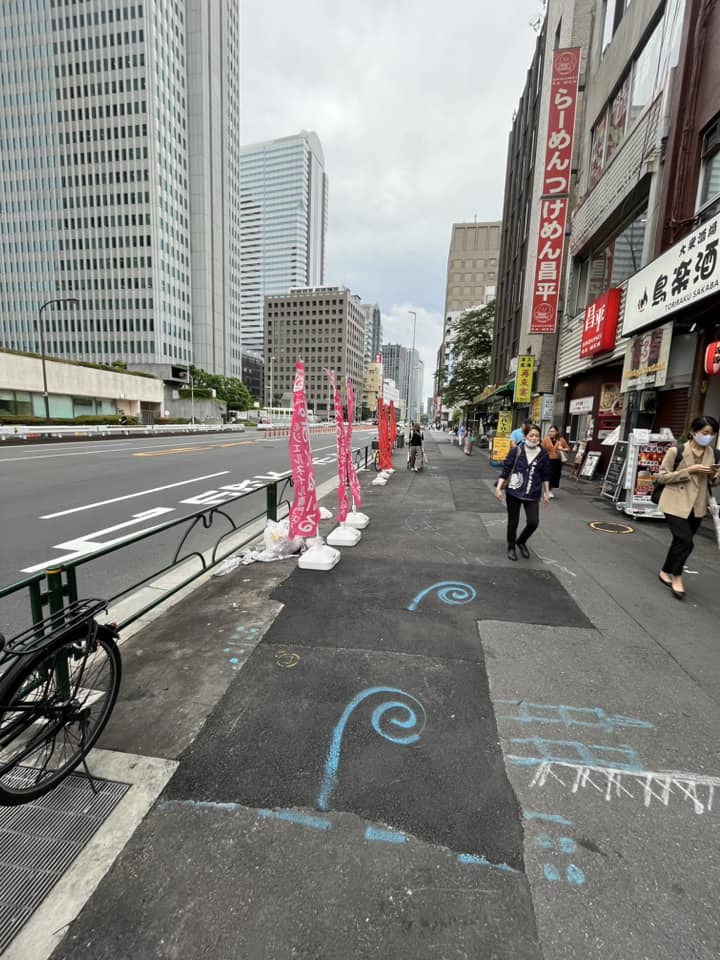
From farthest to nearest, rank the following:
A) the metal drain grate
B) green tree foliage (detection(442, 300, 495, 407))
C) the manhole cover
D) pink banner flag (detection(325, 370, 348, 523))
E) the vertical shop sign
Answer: green tree foliage (detection(442, 300, 495, 407))
the vertical shop sign
the manhole cover
pink banner flag (detection(325, 370, 348, 523))
the metal drain grate

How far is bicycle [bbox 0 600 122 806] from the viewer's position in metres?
2.21

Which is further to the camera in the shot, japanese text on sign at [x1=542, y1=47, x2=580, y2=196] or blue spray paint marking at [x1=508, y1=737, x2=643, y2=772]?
japanese text on sign at [x1=542, y1=47, x2=580, y2=196]

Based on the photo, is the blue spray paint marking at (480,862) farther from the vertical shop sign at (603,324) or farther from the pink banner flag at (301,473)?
the vertical shop sign at (603,324)

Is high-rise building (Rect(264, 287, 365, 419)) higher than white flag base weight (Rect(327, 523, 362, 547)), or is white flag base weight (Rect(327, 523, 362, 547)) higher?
high-rise building (Rect(264, 287, 365, 419))

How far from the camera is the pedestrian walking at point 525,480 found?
6.32m

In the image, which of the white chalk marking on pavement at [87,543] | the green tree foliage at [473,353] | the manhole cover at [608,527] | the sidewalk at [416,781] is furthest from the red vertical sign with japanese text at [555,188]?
the green tree foliage at [473,353]

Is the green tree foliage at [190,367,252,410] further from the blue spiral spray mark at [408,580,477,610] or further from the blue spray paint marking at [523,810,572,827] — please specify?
the blue spray paint marking at [523,810,572,827]

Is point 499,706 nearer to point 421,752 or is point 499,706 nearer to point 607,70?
point 421,752

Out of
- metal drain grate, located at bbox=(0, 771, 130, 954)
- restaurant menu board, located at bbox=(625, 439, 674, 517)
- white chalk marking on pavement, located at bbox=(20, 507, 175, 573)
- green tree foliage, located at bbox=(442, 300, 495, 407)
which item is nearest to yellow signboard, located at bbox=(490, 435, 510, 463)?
restaurant menu board, located at bbox=(625, 439, 674, 517)

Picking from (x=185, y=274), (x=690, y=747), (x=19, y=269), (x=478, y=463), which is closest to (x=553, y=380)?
(x=478, y=463)

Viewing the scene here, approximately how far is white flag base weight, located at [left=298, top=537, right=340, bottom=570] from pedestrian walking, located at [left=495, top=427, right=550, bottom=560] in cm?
260

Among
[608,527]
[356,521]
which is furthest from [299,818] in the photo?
[608,527]

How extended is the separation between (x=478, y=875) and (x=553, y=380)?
2025 cm

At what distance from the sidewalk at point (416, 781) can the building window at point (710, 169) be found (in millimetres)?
9492
